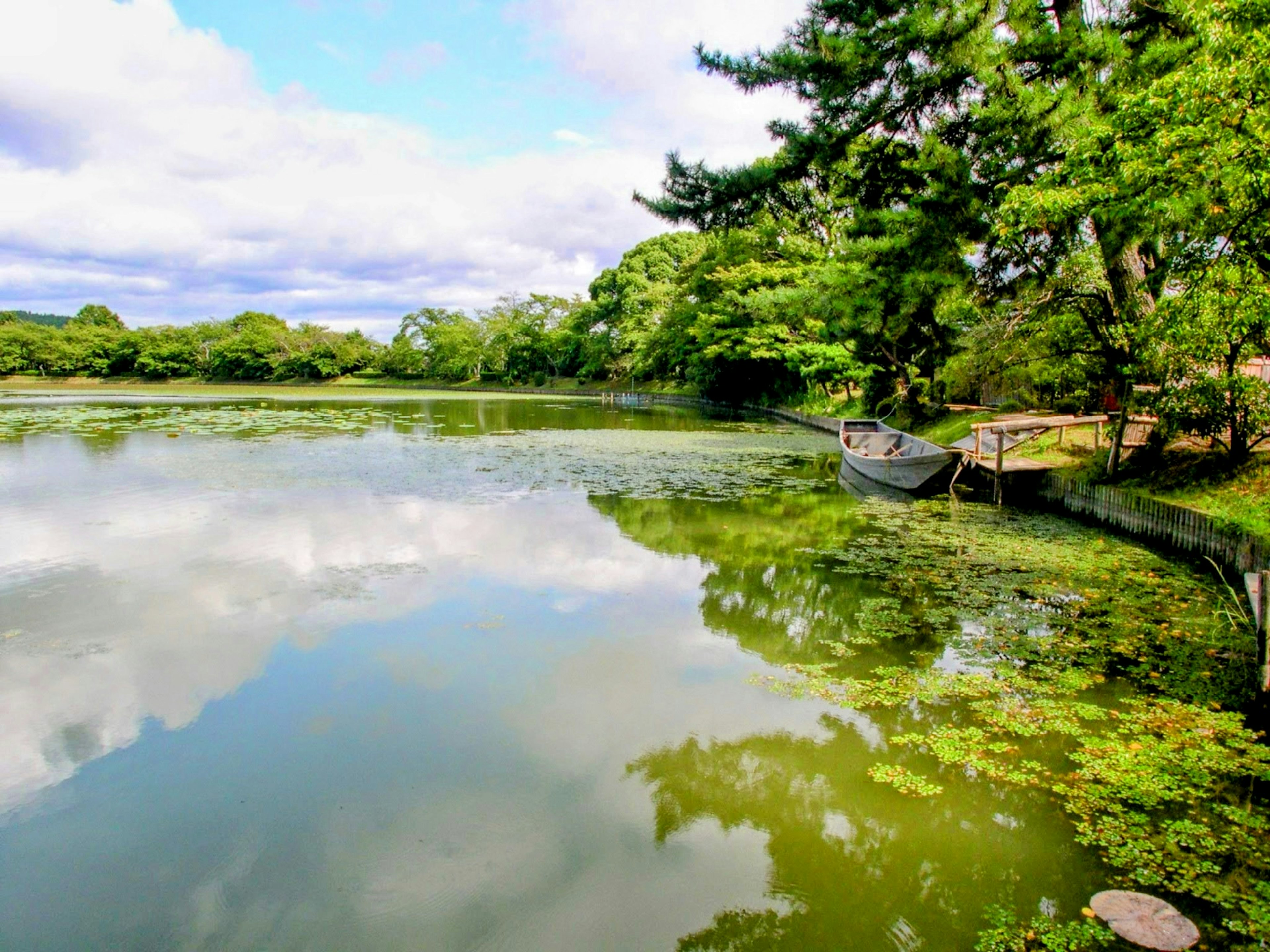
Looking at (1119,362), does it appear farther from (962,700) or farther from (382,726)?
(382,726)

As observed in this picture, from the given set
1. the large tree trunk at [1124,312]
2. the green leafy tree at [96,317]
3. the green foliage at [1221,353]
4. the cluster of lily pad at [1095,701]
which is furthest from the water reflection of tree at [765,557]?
the green leafy tree at [96,317]

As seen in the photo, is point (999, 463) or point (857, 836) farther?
point (999, 463)

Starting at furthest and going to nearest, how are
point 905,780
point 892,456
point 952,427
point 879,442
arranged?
point 952,427 → point 879,442 → point 892,456 → point 905,780

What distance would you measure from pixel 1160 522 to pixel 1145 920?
6753 mm

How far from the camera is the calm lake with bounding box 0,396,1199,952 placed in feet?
8.87

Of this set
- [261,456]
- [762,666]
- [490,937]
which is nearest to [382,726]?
[490,937]

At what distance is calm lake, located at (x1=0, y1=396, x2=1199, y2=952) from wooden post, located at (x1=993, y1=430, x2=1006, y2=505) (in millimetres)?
2186

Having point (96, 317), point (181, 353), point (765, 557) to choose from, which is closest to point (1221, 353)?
point (765, 557)

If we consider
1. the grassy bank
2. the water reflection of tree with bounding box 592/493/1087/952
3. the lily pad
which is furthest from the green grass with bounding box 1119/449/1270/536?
the lily pad

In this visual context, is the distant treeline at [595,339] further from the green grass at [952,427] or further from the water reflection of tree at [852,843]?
the water reflection of tree at [852,843]

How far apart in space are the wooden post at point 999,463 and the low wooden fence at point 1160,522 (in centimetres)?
55

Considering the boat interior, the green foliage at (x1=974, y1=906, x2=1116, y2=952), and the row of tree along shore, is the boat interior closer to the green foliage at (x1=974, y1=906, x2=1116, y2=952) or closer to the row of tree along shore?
the row of tree along shore

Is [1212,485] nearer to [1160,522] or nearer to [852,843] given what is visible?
[1160,522]

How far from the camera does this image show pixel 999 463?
10.8 metres
